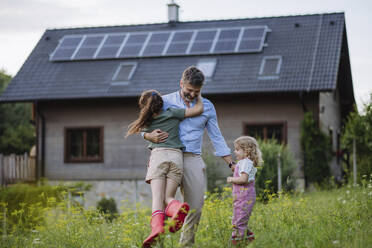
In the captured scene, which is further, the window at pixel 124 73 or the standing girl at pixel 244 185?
the window at pixel 124 73

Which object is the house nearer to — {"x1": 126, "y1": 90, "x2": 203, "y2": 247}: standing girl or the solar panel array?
the solar panel array

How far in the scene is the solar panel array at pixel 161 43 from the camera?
1983 cm

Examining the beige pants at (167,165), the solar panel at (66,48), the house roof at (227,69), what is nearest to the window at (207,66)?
the house roof at (227,69)

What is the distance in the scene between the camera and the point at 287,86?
1783 cm

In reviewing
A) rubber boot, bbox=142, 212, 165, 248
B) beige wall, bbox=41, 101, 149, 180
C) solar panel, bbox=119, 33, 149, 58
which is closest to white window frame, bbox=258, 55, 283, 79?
beige wall, bbox=41, 101, 149, 180

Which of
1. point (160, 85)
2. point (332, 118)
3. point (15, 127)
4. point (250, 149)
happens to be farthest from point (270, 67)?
point (15, 127)

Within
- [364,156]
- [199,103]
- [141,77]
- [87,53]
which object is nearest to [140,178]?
[141,77]

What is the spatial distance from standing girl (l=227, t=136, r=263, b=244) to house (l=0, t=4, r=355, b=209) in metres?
11.7

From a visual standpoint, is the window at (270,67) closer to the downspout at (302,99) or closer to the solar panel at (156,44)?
the downspout at (302,99)

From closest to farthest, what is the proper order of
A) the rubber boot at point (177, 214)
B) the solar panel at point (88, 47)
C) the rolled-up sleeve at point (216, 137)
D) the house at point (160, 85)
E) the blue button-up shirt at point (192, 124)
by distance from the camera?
1. the rubber boot at point (177, 214)
2. the blue button-up shirt at point (192, 124)
3. the rolled-up sleeve at point (216, 137)
4. the house at point (160, 85)
5. the solar panel at point (88, 47)

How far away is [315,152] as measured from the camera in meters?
17.6

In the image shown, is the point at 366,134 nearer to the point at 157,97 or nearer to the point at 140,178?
Result: the point at 140,178

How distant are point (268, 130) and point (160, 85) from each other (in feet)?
11.7

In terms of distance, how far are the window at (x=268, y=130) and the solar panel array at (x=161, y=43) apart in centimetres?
241
